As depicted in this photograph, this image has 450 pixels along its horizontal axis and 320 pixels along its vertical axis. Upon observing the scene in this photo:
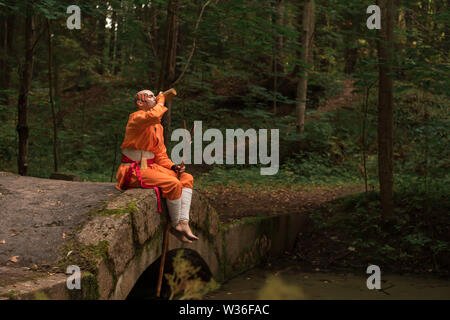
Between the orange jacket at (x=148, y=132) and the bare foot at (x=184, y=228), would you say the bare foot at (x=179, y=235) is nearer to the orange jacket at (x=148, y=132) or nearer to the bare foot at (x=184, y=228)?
the bare foot at (x=184, y=228)

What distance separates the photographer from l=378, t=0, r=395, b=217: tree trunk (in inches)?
316

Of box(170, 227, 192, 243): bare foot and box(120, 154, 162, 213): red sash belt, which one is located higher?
box(120, 154, 162, 213): red sash belt

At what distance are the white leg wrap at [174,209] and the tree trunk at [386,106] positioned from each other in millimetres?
4702

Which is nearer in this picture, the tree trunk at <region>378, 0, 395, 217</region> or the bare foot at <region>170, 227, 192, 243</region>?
the bare foot at <region>170, 227, 192, 243</region>

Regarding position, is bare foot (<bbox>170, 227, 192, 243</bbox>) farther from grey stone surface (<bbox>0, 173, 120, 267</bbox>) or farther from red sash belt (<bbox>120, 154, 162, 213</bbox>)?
grey stone surface (<bbox>0, 173, 120, 267</bbox>)

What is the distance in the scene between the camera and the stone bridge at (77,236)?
11.5ft

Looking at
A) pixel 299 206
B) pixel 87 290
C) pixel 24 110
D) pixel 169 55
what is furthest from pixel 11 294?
pixel 299 206

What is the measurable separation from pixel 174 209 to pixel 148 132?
92 centimetres

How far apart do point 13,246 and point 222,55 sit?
1696 centimetres

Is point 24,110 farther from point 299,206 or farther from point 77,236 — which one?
point 299,206

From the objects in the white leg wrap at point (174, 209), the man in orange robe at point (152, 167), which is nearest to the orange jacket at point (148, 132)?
the man in orange robe at point (152, 167)

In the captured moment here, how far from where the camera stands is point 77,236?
161 inches

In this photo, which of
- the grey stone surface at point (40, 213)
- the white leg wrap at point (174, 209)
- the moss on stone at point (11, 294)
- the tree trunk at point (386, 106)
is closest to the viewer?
the moss on stone at point (11, 294)

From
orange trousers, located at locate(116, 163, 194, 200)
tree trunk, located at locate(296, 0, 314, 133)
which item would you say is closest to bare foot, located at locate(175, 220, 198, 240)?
orange trousers, located at locate(116, 163, 194, 200)
